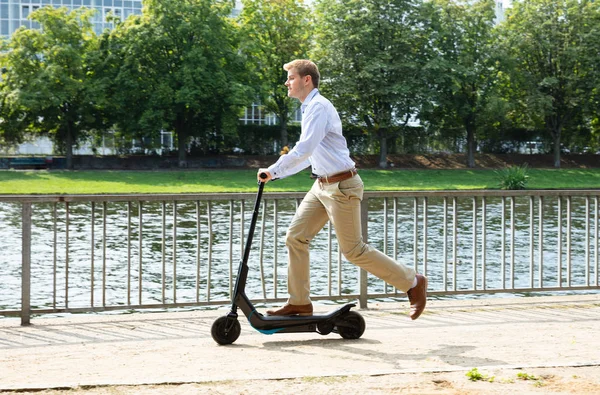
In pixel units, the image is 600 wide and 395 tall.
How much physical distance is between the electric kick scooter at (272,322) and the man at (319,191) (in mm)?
124

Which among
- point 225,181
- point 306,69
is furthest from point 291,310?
point 225,181

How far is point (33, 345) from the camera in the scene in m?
6.70

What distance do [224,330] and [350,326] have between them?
0.97 m

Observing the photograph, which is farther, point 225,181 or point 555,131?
point 555,131

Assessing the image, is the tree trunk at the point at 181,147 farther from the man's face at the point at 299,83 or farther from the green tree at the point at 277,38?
the man's face at the point at 299,83

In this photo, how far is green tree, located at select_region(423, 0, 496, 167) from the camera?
58.2 metres

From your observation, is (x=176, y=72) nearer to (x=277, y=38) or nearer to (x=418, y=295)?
(x=277, y=38)

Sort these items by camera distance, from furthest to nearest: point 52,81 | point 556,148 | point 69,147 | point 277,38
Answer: point 277,38, point 556,148, point 69,147, point 52,81

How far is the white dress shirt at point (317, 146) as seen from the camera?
6.36m

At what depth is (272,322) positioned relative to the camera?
21.9 feet

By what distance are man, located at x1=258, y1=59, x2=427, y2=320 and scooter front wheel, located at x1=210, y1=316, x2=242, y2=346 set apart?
36cm

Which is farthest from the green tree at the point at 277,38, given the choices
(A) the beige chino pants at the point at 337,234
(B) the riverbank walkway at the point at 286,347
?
(A) the beige chino pants at the point at 337,234

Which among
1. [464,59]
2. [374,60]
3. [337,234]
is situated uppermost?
[464,59]

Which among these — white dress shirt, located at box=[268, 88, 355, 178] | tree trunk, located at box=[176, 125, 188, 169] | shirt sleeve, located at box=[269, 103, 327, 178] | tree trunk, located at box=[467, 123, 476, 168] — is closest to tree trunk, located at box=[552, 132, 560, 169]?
tree trunk, located at box=[467, 123, 476, 168]
